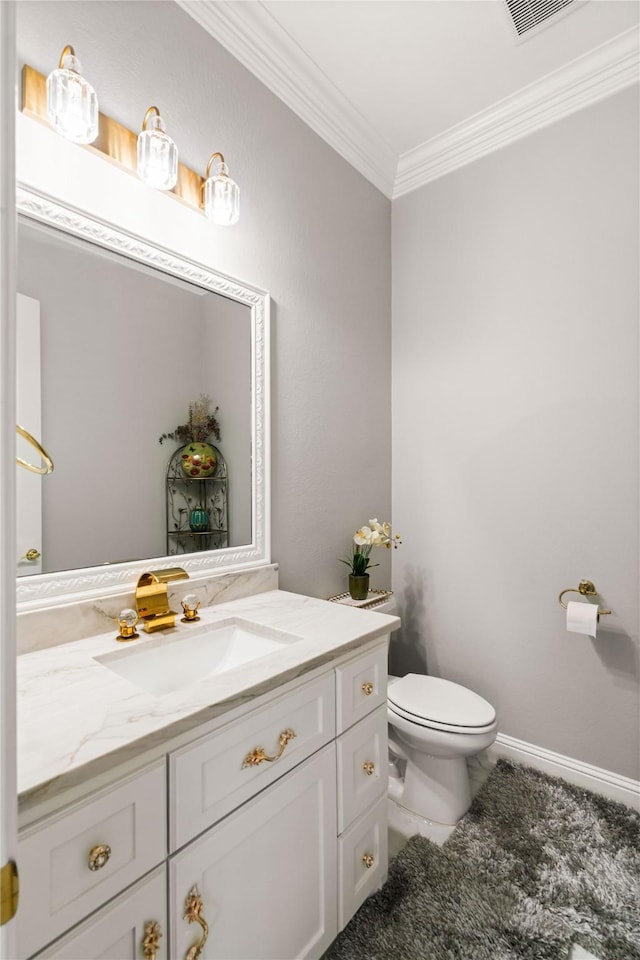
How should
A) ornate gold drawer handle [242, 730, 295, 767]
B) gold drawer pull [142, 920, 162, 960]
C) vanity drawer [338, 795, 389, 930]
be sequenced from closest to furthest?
gold drawer pull [142, 920, 162, 960] < ornate gold drawer handle [242, 730, 295, 767] < vanity drawer [338, 795, 389, 930]

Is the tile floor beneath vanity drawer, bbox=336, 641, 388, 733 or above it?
beneath

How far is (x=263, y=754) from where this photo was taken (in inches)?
38.1

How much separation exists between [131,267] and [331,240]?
1.03 meters

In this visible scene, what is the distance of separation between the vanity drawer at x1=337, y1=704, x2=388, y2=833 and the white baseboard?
0.97 m

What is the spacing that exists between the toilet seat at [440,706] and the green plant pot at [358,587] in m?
0.37

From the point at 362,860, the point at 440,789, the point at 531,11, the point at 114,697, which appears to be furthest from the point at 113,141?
the point at 440,789

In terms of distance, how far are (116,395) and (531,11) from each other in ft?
6.24

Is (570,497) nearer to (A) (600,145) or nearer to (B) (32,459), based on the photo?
(A) (600,145)

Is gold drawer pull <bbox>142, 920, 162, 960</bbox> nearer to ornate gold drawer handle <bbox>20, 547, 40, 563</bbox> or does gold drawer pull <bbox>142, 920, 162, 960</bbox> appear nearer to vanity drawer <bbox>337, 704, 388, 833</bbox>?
vanity drawer <bbox>337, 704, 388, 833</bbox>

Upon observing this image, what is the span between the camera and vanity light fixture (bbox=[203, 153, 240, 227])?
4.71 ft

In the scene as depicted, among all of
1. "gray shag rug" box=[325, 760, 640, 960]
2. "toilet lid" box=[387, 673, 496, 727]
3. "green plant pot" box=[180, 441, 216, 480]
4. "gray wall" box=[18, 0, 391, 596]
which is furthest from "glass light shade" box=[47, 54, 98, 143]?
"gray shag rug" box=[325, 760, 640, 960]

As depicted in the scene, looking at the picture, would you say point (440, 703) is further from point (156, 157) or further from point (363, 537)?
point (156, 157)

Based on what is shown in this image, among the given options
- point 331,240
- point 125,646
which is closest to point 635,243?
point 331,240

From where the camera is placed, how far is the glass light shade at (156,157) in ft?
4.13
